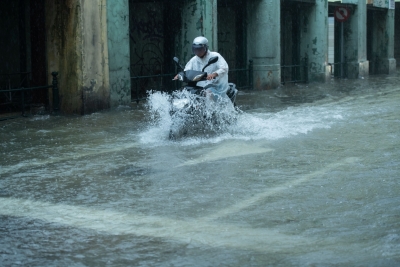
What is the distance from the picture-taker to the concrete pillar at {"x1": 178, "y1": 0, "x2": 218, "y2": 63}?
714 inches

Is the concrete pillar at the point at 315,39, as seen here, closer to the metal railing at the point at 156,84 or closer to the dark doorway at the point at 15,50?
the metal railing at the point at 156,84

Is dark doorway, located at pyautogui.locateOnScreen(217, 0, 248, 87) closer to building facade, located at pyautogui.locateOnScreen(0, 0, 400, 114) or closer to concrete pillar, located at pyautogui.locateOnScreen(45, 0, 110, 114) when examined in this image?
building facade, located at pyautogui.locateOnScreen(0, 0, 400, 114)

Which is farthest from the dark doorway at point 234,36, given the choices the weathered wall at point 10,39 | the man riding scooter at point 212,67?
the man riding scooter at point 212,67

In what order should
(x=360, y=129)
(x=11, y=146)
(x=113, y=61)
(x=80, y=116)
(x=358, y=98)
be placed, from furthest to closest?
(x=358, y=98) < (x=113, y=61) < (x=80, y=116) < (x=360, y=129) < (x=11, y=146)

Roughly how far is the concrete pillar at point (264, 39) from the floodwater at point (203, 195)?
9.42 metres

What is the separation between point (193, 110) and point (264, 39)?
1137cm

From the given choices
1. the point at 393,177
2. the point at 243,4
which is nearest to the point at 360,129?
the point at 393,177

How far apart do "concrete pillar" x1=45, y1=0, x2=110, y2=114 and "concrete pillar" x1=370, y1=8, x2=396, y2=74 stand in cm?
1910

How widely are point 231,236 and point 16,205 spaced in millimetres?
2143

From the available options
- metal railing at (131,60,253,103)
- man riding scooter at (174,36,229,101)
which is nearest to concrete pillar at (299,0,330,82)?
metal railing at (131,60,253,103)

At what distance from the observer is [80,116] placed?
13695 mm

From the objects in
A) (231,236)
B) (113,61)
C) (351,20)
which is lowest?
(231,236)

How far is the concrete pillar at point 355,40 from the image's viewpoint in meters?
27.3

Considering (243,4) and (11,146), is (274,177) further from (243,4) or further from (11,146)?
(243,4)
